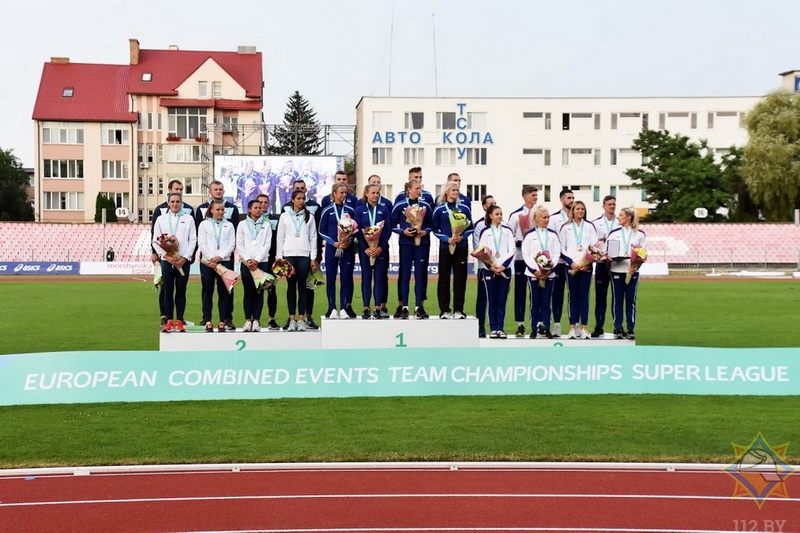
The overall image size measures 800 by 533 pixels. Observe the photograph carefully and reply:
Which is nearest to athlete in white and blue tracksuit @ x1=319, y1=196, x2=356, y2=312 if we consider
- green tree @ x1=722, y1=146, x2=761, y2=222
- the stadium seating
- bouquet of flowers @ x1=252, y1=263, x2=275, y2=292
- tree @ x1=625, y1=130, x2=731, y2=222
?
bouquet of flowers @ x1=252, y1=263, x2=275, y2=292

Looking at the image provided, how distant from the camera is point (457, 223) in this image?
12.9 metres

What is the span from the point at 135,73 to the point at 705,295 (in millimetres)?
50132

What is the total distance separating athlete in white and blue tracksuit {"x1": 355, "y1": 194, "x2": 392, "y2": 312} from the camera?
12961 mm

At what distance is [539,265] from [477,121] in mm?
47201

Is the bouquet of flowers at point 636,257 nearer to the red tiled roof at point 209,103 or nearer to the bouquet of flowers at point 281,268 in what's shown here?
the bouquet of flowers at point 281,268

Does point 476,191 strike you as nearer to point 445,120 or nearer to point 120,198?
point 445,120

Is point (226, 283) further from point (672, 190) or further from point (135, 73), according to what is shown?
point (135, 73)

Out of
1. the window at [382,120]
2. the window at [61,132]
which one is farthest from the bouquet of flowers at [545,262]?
the window at [61,132]

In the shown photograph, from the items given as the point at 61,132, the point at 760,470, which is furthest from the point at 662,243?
the point at 61,132

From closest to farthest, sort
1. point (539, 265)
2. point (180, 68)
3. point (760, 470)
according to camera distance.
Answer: point (760, 470) < point (539, 265) < point (180, 68)

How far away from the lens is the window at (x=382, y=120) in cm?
5841

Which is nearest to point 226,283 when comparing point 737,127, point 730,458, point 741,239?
point 730,458

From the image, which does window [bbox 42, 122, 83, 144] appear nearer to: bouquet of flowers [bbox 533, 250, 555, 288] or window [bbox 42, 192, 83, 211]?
window [bbox 42, 192, 83, 211]

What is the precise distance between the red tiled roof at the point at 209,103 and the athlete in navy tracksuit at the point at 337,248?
177 feet
